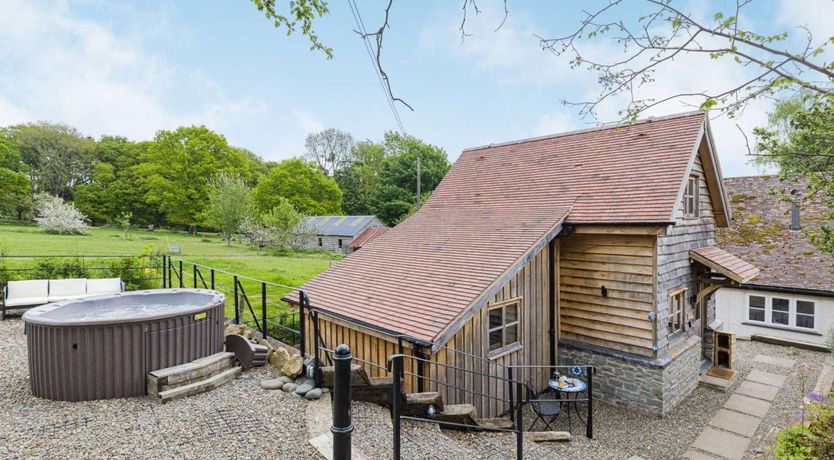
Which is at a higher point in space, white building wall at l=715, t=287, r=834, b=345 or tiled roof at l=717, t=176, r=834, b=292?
tiled roof at l=717, t=176, r=834, b=292

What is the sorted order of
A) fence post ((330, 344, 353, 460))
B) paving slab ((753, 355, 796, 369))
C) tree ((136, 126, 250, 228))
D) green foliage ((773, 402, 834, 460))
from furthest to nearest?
tree ((136, 126, 250, 228)) → paving slab ((753, 355, 796, 369)) → green foliage ((773, 402, 834, 460)) → fence post ((330, 344, 353, 460))

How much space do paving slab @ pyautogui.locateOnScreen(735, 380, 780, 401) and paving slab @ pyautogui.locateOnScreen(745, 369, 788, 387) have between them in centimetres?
27

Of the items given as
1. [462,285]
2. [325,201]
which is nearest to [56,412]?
[462,285]

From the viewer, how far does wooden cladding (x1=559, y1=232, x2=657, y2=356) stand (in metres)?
8.17

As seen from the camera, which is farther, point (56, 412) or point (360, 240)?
point (360, 240)

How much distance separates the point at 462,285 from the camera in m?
7.32

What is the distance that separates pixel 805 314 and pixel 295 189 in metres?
40.1

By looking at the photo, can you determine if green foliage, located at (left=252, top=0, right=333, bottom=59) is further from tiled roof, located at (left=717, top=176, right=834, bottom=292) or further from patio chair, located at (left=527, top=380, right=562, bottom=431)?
tiled roof, located at (left=717, top=176, right=834, bottom=292)

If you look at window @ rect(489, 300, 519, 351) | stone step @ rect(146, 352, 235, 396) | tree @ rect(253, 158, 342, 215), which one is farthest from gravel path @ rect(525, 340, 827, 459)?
tree @ rect(253, 158, 342, 215)

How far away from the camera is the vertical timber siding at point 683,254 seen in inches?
324

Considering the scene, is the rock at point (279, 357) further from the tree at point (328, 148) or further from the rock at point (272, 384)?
the tree at point (328, 148)

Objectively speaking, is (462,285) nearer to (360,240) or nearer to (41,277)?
(41,277)

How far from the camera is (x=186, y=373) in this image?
5219mm

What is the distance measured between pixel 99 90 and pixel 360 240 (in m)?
17.5
